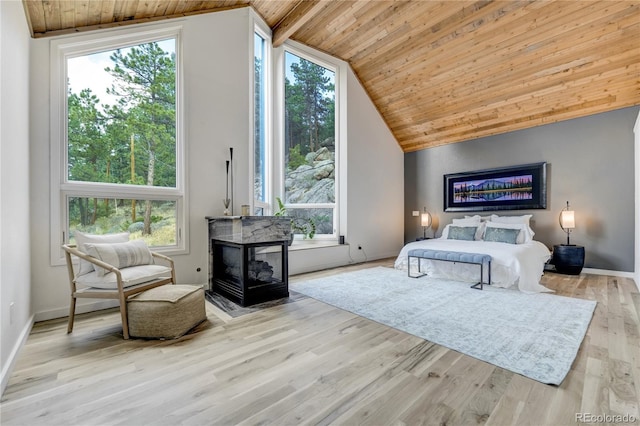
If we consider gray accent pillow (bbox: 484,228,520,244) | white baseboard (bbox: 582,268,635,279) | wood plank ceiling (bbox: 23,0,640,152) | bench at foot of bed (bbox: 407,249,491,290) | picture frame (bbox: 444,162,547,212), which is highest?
wood plank ceiling (bbox: 23,0,640,152)

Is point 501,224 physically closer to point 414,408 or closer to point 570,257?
point 570,257

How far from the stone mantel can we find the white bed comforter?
7.90 feet

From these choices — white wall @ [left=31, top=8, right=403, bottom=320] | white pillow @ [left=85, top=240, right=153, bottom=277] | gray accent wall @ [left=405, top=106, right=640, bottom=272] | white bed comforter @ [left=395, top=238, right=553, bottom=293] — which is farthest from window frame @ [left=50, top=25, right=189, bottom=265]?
gray accent wall @ [left=405, top=106, right=640, bottom=272]

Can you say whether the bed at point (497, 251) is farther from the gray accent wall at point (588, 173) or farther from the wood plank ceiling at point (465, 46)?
the wood plank ceiling at point (465, 46)

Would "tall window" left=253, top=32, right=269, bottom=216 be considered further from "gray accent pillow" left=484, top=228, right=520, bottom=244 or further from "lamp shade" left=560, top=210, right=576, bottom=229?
"lamp shade" left=560, top=210, right=576, bottom=229

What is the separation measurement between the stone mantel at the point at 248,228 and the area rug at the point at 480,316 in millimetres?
849

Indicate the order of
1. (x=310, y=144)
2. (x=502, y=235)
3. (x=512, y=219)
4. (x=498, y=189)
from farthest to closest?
(x=498, y=189)
(x=310, y=144)
(x=512, y=219)
(x=502, y=235)

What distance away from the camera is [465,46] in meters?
4.47

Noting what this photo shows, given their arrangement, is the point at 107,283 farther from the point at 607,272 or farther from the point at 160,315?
the point at 607,272

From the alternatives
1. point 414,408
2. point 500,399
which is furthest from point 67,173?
point 500,399

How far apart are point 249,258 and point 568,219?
510cm

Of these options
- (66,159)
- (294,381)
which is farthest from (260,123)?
(294,381)

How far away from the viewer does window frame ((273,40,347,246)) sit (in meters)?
5.07

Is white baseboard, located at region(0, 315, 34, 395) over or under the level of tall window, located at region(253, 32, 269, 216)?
under
